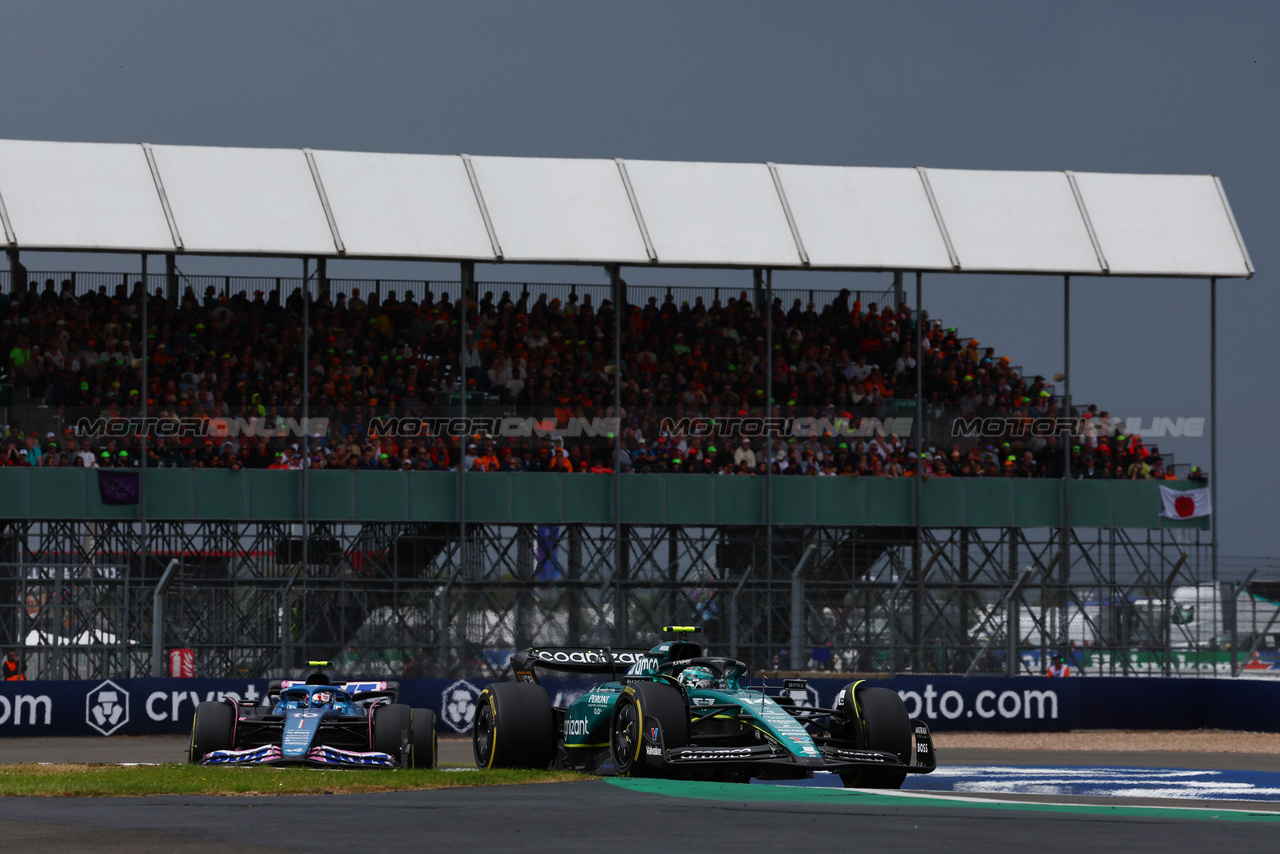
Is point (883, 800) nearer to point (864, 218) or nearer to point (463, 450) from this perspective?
point (463, 450)

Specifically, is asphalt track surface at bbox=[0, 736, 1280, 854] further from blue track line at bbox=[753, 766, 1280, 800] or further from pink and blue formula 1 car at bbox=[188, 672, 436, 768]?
pink and blue formula 1 car at bbox=[188, 672, 436, 768]

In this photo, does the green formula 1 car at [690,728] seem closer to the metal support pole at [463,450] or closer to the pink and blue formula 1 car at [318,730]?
the pink and blue formula 1 car at [318,730]

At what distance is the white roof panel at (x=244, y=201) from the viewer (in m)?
32.4

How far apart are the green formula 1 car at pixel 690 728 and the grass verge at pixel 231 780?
1.84ft

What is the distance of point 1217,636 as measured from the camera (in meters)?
27.0

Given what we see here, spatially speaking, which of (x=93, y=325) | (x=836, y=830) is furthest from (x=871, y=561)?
(x=836, y=830)

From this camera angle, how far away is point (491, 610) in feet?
86.7

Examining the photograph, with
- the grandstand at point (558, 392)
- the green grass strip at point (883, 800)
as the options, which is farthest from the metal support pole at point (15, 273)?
the green grass strip at point (883, 800)

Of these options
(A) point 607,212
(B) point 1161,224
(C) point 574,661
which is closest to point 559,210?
(A) point 607,212

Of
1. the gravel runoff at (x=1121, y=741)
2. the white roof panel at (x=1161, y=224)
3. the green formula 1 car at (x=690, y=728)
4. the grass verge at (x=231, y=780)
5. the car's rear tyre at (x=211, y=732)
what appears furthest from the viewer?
the white roof panel at (x=1161, y=224)

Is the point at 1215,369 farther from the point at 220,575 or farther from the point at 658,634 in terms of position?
the point at 220,575

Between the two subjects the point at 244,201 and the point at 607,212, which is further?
the point at 607,212

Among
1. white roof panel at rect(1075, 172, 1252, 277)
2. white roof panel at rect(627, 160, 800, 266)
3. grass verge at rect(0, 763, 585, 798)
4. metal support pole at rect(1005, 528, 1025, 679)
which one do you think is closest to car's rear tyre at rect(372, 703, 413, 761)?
grass verge at rect(0, 763, 585, 798)

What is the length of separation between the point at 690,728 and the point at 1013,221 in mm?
23266
